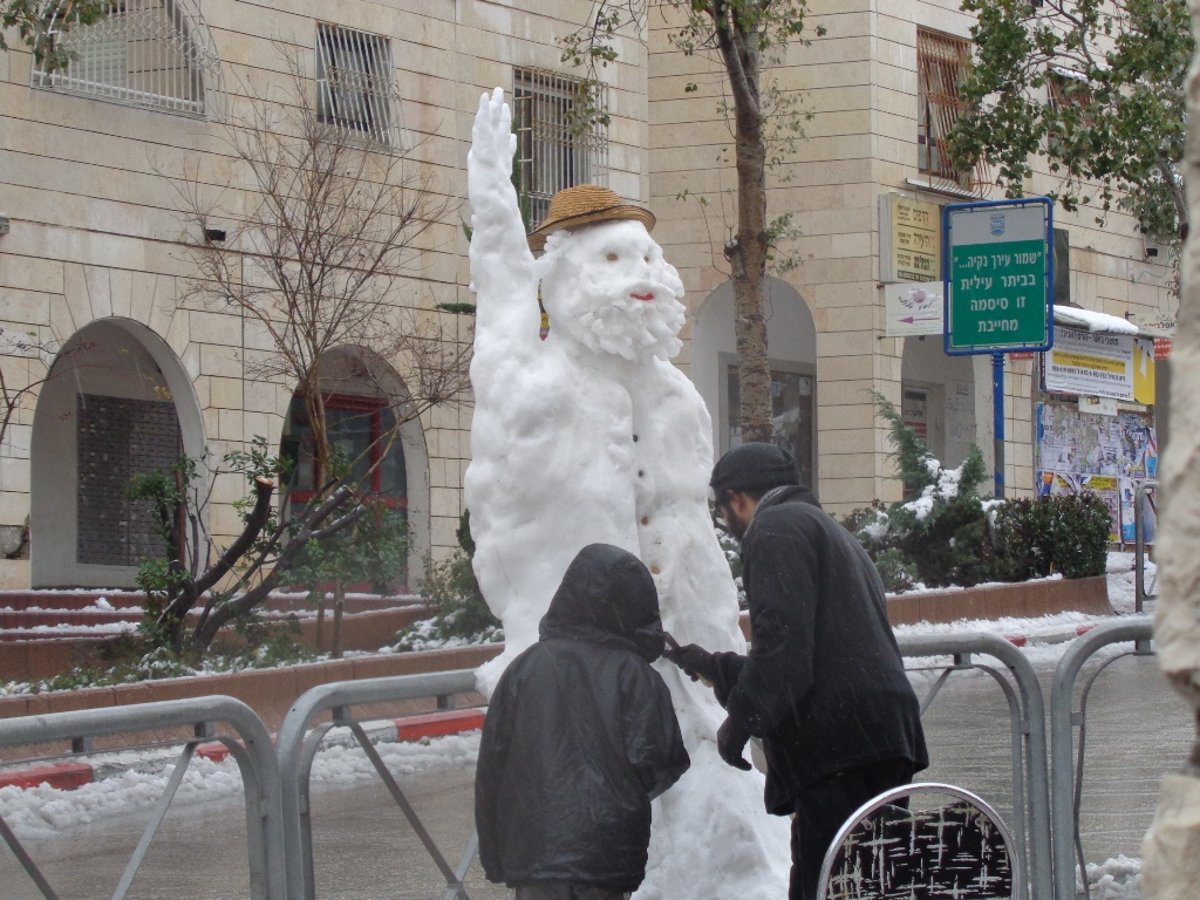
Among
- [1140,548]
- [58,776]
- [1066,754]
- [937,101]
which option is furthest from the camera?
[937,101]

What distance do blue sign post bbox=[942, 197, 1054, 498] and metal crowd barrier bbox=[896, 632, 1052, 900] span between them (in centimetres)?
1352

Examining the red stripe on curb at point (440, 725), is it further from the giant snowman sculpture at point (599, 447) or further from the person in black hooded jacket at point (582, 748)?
the person in black hooded jacket at point (582, 748)

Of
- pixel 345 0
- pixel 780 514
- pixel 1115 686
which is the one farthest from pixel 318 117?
pixel 780 514

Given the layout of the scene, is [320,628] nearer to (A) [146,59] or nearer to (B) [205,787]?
(B) [205,787]

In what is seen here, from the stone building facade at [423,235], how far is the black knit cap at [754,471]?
13407mm

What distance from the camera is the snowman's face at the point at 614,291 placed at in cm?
697

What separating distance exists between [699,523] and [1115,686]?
7.43m

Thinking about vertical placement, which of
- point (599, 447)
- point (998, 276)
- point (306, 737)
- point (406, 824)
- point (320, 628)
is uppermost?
point (998, 276)

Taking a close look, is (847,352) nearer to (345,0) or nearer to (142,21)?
(345,0)

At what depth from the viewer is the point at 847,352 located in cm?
2675

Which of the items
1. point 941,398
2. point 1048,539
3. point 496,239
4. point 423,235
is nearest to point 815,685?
point 496,239

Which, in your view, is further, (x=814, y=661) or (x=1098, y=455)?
(x=1098, y=455)

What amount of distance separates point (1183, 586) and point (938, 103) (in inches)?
1075

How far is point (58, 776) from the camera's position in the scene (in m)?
10.7
